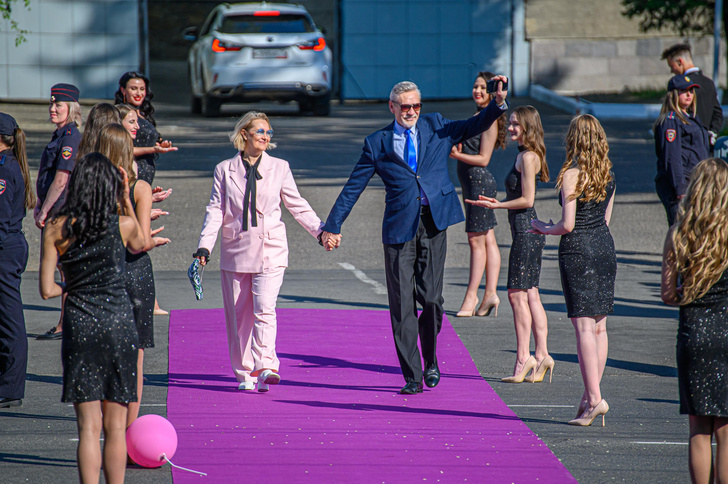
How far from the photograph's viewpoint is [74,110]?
766 centimetres

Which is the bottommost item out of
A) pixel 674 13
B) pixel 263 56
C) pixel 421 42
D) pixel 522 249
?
pixel 522 249

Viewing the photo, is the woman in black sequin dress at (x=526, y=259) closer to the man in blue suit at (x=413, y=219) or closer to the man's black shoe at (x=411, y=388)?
the man in blue suit at (x=413, y=219)

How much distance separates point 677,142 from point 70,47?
1871cm

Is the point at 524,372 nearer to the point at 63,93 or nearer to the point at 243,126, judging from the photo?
the point at 243,126

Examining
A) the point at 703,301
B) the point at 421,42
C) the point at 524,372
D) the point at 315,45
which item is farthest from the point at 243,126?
the point at 421,42

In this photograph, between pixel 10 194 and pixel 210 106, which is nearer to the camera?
pixel 10 194

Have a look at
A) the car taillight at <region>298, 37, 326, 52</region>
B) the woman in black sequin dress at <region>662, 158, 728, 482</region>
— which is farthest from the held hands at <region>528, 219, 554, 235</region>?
the car taillight at <region>298, 37, 326, 52</region>

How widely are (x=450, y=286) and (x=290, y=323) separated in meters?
2.34

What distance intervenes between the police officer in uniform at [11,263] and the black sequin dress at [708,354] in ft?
13.3

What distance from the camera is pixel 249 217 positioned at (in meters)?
6.96

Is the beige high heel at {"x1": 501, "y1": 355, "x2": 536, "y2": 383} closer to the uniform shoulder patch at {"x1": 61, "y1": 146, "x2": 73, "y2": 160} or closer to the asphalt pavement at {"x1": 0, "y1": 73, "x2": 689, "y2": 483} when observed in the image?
the asphalt pavement at {"x1": 0, "y1": 73, "x2": 689, "y2": 483}

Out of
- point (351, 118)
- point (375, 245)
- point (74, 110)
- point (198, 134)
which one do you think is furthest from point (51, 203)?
point (351, 118)

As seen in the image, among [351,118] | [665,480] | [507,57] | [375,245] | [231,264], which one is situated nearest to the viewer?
[665,480]

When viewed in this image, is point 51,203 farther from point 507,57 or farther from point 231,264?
point 507,57
